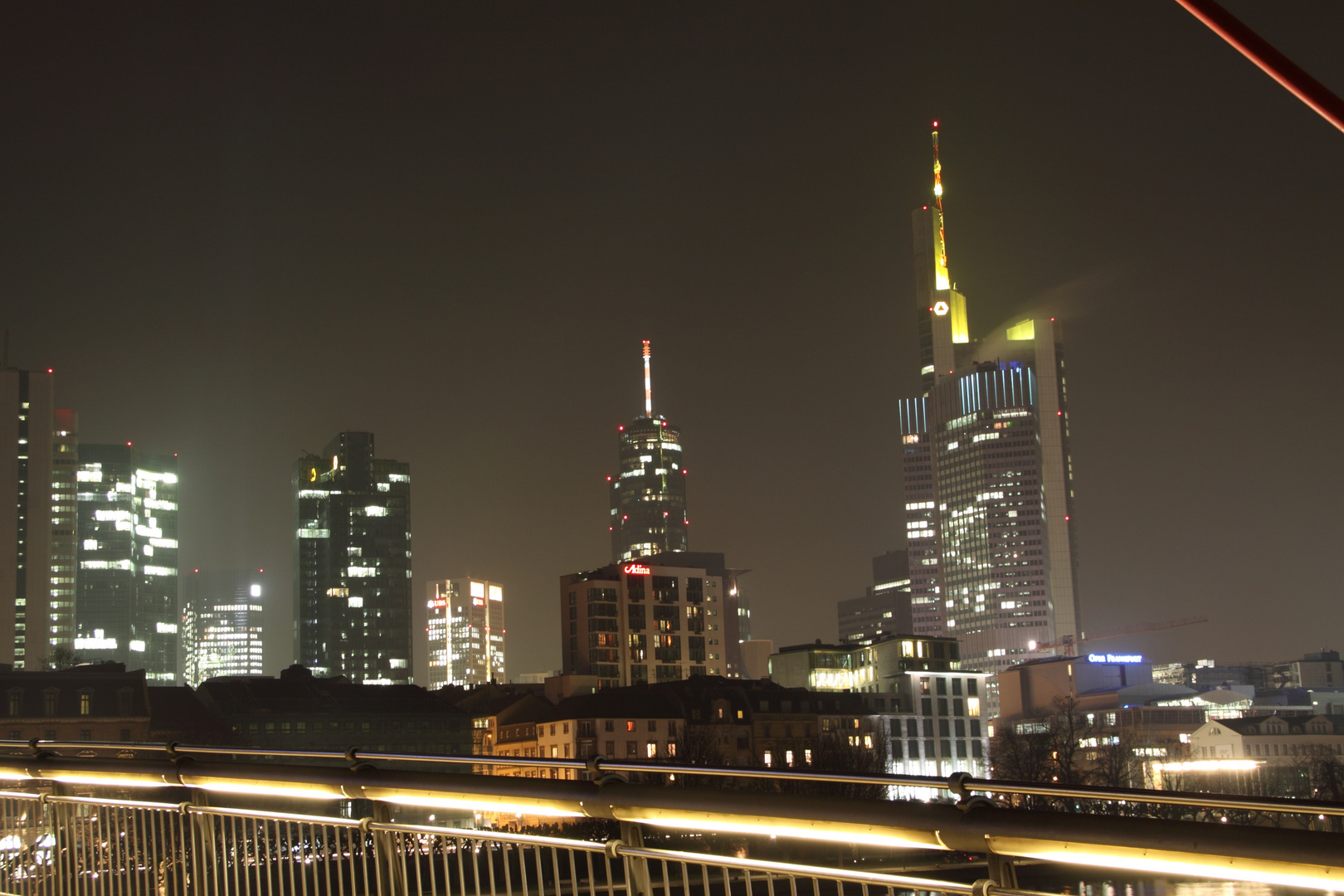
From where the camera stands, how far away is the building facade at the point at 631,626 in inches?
7215

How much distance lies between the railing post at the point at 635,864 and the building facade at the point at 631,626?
568ft

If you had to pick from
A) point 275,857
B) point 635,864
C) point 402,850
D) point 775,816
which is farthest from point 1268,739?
point 775,816

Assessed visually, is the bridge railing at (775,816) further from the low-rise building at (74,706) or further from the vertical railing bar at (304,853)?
the low-rise building at (74,706)

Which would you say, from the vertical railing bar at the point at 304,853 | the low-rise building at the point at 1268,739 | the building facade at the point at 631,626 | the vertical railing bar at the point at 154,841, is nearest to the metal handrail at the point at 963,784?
the vertical railing bar at the point at 304,853

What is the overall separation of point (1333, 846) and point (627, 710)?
407ft

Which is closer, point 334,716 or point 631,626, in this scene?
point 334,716

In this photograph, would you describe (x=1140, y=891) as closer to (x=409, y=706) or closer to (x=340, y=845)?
(x=340, y=845)

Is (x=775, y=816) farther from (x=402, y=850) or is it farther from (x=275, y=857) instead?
(x=275, y=857)

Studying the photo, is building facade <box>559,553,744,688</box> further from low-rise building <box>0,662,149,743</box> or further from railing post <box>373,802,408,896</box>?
railing post <box>373,802,408,896</box>

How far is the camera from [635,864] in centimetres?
665

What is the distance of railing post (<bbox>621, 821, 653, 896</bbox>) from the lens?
6.61 m

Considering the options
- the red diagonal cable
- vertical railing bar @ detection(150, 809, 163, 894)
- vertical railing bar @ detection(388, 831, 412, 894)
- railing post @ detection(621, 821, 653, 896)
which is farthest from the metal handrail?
the red diagonal cable

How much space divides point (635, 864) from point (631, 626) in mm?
181397

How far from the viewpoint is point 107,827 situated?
33.0 ft
